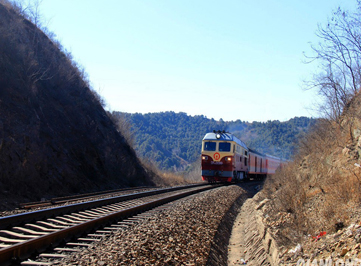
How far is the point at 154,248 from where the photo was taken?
593 centimetres

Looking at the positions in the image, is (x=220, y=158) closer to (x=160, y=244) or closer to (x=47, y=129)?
(x=47, y=129)

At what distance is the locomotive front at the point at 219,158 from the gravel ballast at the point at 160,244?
13.5 m

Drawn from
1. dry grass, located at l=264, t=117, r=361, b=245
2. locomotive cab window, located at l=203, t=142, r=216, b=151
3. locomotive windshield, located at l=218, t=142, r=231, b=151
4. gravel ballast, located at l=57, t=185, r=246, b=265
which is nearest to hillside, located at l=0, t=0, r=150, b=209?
locomotive cab window, located at l=203, t=142, r=216, b=151

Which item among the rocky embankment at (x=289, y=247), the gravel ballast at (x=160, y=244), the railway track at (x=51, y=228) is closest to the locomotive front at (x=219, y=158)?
the rocky embankment at (x=289, y=247)

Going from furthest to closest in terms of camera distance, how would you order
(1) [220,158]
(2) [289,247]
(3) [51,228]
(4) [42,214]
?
(1) [220,158]
(4) [42,214]
(3) [51,228]
(2) [289,247]

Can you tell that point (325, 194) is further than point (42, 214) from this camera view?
Yes

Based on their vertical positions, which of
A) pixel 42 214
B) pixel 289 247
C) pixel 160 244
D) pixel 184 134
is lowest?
pixel 289 247

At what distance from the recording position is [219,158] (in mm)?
23578

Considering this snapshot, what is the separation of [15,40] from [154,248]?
19.4 meters

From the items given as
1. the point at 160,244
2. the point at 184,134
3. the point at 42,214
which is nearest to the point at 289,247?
the point at 160,244

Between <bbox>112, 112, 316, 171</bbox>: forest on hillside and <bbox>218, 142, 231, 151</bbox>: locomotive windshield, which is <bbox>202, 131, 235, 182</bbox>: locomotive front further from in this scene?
<bbox>112, 112, 316, 171</bbox>: forest on hillside

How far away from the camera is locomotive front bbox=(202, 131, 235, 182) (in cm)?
2336

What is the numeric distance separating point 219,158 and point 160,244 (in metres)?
17.6

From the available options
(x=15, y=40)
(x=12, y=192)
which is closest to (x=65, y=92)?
(x=15, y=40)
